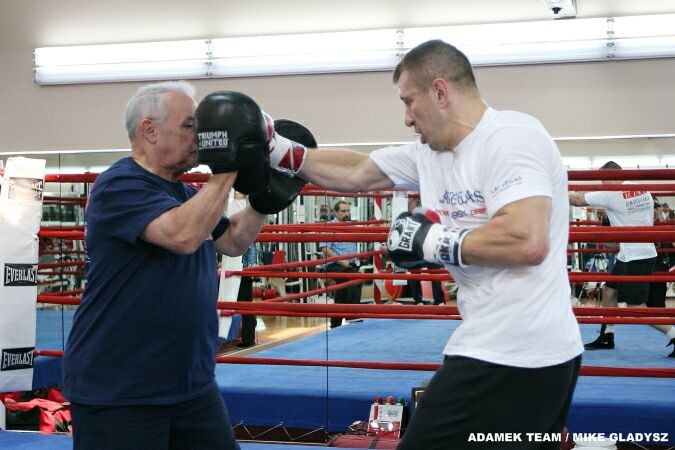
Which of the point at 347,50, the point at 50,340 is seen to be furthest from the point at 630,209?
the point at 50,340

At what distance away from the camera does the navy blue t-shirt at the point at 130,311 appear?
1.73m

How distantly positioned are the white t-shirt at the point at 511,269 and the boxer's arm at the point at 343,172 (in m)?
0.39

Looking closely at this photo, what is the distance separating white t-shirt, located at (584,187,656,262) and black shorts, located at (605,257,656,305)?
0.11ft

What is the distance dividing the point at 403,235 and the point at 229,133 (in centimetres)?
42

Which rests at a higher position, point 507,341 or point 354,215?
point 354,215

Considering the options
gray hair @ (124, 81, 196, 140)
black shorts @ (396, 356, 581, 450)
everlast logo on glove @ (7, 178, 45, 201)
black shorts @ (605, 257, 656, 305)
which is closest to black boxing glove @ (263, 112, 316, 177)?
gray hair @ (124, 81, 196, 140)

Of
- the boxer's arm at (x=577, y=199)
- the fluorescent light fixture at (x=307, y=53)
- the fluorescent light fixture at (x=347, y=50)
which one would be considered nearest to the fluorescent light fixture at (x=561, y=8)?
the fluorescent light fixture at (x=347, y=50)

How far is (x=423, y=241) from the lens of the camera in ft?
5.38

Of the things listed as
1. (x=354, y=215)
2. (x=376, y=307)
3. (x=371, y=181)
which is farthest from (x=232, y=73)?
(x=371, y=181)

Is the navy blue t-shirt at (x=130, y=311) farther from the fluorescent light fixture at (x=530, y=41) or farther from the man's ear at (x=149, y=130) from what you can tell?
the fluorescent light fixture at (x=530, y=41)

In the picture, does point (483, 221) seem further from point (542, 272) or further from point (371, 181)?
point (371, 181)

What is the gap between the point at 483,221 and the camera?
5.52ft

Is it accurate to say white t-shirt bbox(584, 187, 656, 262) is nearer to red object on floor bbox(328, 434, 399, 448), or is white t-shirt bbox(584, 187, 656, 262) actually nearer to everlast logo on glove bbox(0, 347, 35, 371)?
red object on floor bbox(328, 434, 399, 448)

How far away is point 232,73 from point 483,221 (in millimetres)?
4591
